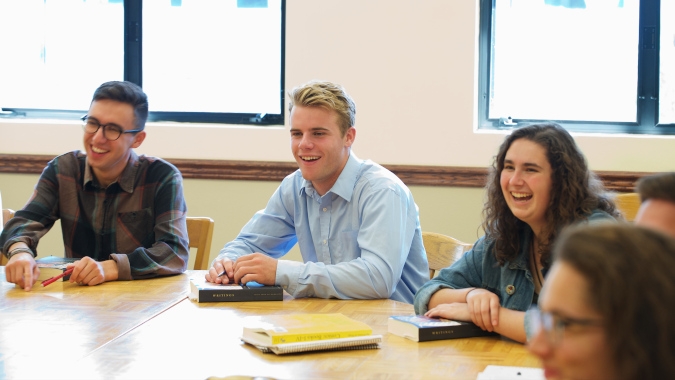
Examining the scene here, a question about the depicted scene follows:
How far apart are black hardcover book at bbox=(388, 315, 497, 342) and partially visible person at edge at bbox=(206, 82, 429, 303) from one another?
482 millimetres

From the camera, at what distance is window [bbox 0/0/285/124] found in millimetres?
4230

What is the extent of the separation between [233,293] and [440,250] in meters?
0.84

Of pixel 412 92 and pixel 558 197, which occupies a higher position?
pixel 412 92

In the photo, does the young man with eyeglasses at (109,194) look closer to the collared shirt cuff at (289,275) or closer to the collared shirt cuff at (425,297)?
the collared shirt cuff at (289,275)

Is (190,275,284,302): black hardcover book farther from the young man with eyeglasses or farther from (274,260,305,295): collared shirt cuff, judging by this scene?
the young man with eyeglasses

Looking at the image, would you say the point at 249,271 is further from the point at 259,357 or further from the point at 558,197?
the point at 558,197

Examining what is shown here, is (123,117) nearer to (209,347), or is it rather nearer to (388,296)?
(388,296)

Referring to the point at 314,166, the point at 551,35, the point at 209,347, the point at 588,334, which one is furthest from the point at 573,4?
the point at 588,334

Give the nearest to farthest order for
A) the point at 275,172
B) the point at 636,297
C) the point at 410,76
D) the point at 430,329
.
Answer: the point at 636,297
the point at 430,329
the point at 410,76
the point at 275,172

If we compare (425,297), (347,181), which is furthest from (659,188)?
(347,181)

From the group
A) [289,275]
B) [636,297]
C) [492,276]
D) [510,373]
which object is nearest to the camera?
[636,297]

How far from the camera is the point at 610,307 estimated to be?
0.75m

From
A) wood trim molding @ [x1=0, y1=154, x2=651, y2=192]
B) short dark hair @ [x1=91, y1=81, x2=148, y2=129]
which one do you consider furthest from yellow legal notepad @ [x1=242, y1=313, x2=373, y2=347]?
wood trim molding @ [x1=0, y1=154, x2=651, y2=192]

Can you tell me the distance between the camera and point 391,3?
155 inches
